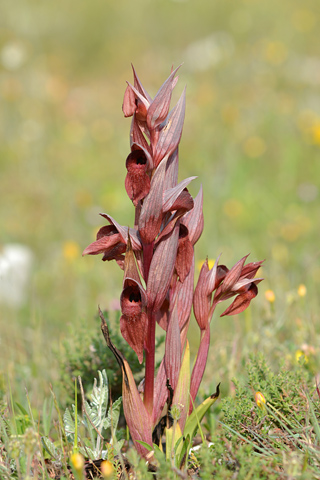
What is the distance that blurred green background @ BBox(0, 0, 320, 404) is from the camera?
3.02m

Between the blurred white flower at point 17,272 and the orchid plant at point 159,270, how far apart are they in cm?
238

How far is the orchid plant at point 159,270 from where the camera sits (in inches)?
52.1

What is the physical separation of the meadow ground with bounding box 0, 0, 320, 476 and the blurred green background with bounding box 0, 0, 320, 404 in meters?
0.02

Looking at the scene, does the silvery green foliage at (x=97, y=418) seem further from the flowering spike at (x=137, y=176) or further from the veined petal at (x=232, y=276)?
the flowering spike at (x=137, y=176)

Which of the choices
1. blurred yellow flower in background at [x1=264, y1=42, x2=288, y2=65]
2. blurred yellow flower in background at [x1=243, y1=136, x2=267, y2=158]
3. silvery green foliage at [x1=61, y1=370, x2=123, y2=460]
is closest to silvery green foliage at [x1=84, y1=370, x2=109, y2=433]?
silvery green foliage at [x1=61, y1=370, x2=123, y2=460]

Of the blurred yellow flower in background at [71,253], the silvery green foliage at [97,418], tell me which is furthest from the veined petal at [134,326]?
the blurred yellow flower in background at [71,253]

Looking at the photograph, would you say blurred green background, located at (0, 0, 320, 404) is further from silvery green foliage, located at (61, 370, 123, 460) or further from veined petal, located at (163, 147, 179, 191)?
veined petal, located at (163, 147, 179, 191)

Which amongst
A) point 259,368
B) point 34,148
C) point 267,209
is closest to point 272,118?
point 267,209

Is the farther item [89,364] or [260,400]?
[89,364]

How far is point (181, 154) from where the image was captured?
6672mm

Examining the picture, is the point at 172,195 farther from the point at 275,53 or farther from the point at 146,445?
the point at 275,53

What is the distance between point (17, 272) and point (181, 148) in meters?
3.33

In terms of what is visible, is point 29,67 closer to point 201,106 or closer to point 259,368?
point 201,106

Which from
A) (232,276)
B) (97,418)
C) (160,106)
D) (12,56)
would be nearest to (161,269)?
(232,276)
